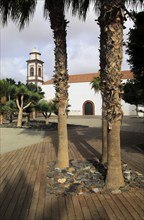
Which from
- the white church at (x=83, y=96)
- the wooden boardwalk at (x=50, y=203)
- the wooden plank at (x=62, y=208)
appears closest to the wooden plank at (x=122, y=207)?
the wooden boardwalk at (x=50, y=203)

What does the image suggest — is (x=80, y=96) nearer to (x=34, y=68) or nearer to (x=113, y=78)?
(x=34, y=68)

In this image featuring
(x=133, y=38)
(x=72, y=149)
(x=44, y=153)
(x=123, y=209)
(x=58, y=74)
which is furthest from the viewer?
(x=72, y=149)

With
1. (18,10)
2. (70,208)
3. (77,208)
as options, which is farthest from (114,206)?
(18,10)

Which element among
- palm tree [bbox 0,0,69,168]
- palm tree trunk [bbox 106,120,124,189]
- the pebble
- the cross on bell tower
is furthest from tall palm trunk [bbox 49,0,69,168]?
the cross on bell tower

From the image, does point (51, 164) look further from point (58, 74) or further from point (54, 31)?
point (54, 31)

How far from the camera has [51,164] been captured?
7754mm

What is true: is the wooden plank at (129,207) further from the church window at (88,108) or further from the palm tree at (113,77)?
the church window at (88,108)

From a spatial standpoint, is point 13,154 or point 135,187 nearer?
Answer: point 135,187

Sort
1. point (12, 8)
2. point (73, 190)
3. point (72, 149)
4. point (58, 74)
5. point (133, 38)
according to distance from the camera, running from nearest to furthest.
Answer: point (73, 190) → point (58, 74) → point (12, 8) → point (133, 38) → point (72, 149)

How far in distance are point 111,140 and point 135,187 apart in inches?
43.3

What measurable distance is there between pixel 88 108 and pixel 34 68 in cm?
1899

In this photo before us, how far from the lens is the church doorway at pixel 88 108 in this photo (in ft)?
177

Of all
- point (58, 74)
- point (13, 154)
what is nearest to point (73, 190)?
point (58, 74)

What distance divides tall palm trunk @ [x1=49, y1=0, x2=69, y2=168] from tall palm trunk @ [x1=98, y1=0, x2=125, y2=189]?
177 cm
